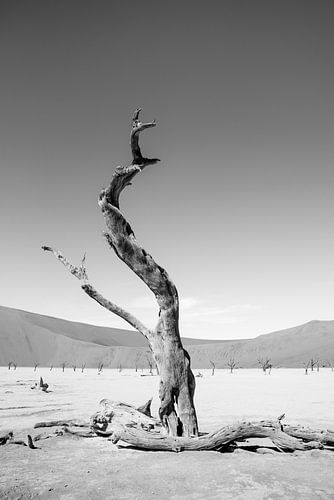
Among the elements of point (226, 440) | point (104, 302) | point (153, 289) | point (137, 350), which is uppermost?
point (137, 350)

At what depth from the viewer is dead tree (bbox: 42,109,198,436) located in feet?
24.2

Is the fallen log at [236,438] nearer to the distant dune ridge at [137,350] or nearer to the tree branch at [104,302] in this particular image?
the tree branch at [104,302]

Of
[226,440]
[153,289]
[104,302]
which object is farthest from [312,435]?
[104,302]

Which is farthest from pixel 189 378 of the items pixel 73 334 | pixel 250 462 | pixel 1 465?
pixel 73 334

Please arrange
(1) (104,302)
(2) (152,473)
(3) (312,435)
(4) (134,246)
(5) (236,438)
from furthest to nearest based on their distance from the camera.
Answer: (1) (104,302)
(4) (134,246)
(3) (312,435)
(5) (236,438)
(2) (152,473)

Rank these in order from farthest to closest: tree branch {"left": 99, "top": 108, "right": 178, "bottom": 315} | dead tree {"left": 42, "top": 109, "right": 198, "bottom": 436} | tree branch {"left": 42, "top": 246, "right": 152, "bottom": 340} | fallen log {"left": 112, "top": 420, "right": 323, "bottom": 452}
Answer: tree branch {"left": 42, "top": 246, "right": 152, "bottom": 340}, tree branch {"left": 99, "top": 108, "right": 178, "bottom": 315}, dead tree {"left": 42, "top": 109, "right": 198, "bottom": 436}, fallen log {"left": 112, "top": 420, "right": 323, "bottom": 452}

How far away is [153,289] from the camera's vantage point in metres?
7.80

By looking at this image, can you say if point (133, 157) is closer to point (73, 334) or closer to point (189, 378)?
point (189, 378)

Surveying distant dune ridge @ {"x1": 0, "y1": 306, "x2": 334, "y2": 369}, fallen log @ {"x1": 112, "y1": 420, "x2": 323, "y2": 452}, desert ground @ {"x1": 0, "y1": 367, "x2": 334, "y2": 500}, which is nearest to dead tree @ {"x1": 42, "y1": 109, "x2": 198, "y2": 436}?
fallen log @ {"x1": 112, "y1": 420, "x2": 323, "y2": 452}

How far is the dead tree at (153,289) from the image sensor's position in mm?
7367

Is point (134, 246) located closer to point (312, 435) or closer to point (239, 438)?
point (239, 438)

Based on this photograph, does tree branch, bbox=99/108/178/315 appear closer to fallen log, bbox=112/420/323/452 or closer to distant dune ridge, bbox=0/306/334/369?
fallen log, bbox=112/420/323/452

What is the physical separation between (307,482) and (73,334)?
131196 mm

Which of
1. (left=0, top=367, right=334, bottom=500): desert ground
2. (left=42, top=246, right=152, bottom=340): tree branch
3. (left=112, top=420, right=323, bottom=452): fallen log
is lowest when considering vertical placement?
(left=0, top=367, right=334, bottom=500): desert ground
